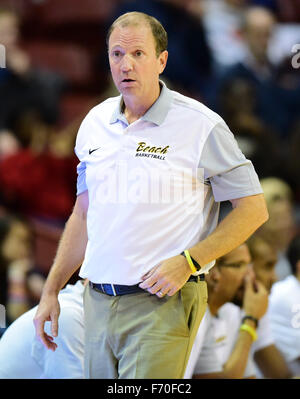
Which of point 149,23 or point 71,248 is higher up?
point 149,23

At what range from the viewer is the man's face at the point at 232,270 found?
3.43m

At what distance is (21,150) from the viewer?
586 cm

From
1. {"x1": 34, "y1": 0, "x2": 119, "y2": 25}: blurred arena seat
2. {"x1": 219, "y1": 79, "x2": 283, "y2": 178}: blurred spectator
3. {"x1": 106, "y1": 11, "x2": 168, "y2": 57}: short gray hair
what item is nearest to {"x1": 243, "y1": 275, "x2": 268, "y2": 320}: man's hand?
{"x1": 106, "y1": 11, "x2": 168, "y2": 57}: short gray hair

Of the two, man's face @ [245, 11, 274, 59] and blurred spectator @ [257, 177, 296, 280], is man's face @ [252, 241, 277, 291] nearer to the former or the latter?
blurred spectator @ [257, 177, 296, 280]

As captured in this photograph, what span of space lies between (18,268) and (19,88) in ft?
6.13

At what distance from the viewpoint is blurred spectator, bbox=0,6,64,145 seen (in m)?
6.21

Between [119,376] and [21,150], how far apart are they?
11.2ft

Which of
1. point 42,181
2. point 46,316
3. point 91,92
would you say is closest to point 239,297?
point 46,316

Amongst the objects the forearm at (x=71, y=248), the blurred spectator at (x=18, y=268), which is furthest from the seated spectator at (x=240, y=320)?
the blurred spectator at (x=18, y=268)

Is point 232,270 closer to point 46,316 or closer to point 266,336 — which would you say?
point 266,336

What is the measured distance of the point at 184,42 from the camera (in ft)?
22.0

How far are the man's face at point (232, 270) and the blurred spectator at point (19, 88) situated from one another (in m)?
3.00

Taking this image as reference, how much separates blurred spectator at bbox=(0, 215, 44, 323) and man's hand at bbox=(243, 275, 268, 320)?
1.65 metres

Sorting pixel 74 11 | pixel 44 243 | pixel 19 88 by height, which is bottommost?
pixel 44 243
